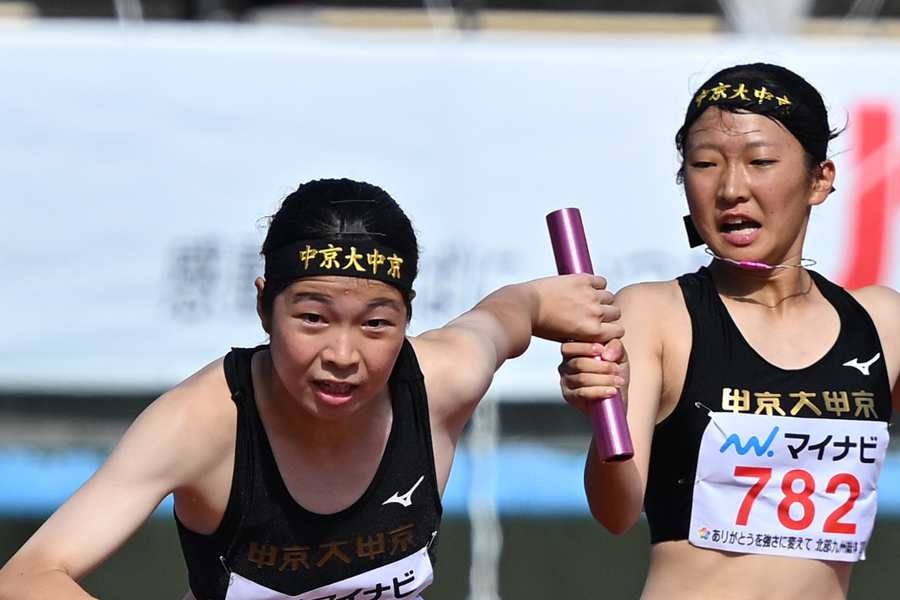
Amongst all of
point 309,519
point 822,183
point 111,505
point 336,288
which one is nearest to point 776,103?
point 822,183

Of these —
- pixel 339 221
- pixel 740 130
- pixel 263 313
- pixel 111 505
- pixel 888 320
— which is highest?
pixel 740 130

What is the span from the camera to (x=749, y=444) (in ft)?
7.27

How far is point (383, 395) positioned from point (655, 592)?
26.1 inches

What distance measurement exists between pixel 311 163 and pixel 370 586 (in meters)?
2.55

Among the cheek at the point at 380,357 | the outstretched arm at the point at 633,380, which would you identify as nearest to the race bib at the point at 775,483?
the outstretched arm at the point at 633,380

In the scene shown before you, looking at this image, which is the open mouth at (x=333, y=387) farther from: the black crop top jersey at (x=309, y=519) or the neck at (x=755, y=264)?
the neck at (x=755, y=264)

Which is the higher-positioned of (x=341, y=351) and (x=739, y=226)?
(x=739, y=226)

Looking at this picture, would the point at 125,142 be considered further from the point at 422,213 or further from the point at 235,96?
the point at 422,213

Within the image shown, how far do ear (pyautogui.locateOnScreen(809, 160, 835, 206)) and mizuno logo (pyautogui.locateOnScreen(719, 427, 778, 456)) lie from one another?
19.5 inches

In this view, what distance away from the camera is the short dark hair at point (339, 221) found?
6.61ft

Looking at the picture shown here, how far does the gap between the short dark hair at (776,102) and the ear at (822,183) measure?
0.05 ft

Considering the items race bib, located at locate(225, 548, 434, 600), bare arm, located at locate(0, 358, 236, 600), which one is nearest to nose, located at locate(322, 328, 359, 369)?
bare arm, located at locate(0, 358, 236, 600)

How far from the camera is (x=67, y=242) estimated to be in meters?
4.35

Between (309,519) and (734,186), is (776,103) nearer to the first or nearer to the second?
(734,186)
